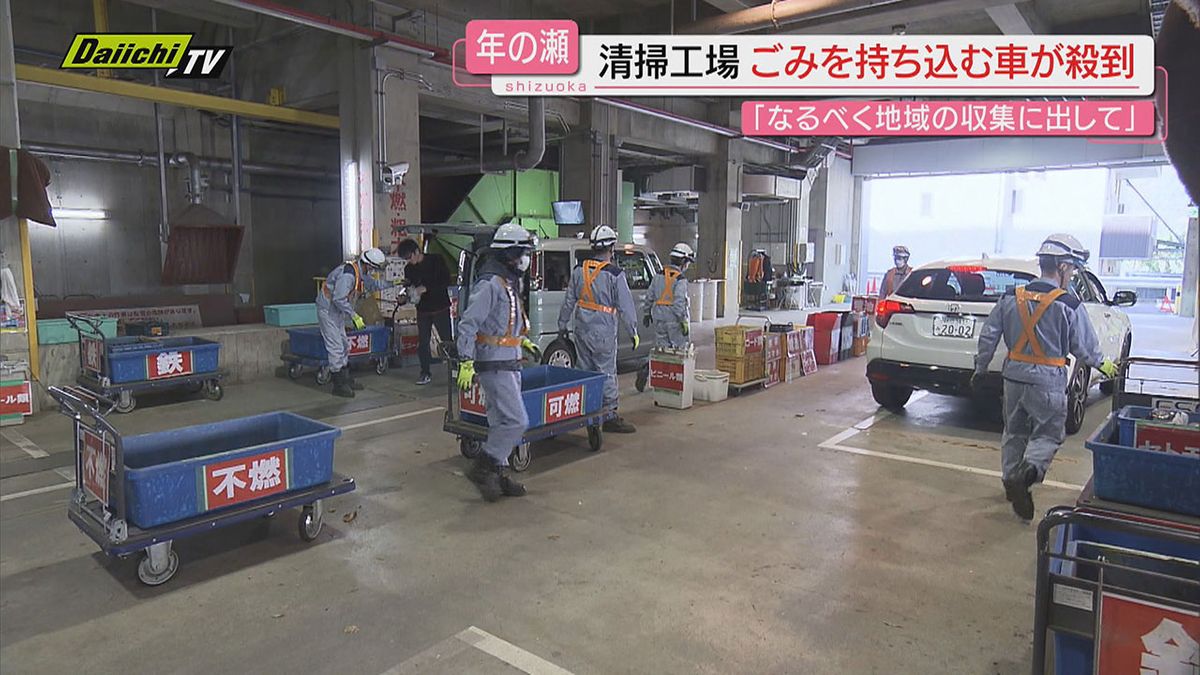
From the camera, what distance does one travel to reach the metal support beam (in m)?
8.70

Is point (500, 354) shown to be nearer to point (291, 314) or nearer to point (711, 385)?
point (711, 385)

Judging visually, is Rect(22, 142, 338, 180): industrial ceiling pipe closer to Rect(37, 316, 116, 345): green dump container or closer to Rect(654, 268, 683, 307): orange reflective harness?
Rect(37, 316, 116, 345): green dump container

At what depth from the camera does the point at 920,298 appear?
22.0ft

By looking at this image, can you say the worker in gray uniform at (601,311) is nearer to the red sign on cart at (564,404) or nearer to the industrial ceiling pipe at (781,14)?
the red sign on cart at (564,404)

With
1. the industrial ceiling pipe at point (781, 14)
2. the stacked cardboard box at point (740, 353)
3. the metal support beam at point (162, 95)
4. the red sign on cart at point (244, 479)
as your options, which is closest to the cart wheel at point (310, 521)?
the red sign on cart at point (244, 479)

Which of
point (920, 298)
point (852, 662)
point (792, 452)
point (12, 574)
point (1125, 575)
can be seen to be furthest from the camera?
point (920, 298)

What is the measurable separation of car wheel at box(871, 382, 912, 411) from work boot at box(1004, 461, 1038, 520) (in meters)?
2.90

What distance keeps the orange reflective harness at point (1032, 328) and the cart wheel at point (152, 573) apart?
5.08m

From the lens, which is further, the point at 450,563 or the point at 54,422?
the point at 54,422

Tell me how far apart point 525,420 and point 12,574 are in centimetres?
289

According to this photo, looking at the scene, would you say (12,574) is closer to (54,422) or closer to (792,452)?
(54,422)

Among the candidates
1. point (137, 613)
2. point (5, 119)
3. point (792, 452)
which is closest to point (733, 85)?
point (792, 452)

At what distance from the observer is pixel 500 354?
4766mm

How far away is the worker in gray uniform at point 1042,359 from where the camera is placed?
14.6 feet
